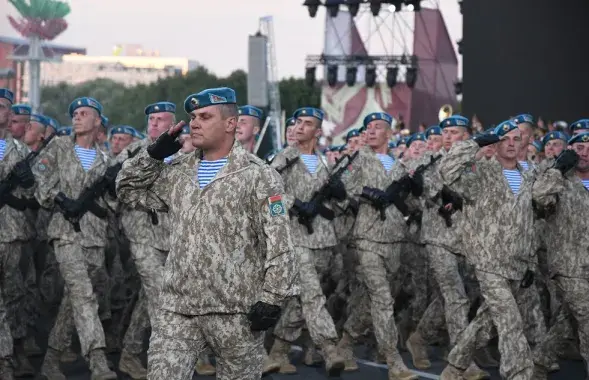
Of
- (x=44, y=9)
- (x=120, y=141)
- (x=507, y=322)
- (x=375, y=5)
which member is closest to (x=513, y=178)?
(x=507, y=322)

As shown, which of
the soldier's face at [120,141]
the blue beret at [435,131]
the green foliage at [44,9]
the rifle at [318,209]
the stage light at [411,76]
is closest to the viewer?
the rifle at [318,209]

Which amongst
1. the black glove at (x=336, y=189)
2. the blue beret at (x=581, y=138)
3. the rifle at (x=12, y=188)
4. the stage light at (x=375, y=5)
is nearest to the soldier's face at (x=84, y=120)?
the rifle at (x=12, y=188)

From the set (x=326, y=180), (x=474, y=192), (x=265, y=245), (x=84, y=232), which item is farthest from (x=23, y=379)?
(x=265, y=245)

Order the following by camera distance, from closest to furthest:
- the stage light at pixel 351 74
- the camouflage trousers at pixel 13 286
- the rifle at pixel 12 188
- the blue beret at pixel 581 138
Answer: the rifle at pixel 12 188
the blue beret at pixel 581 138
the camouflage trousers at pixel 13 286
the stage light at pixel 351 74

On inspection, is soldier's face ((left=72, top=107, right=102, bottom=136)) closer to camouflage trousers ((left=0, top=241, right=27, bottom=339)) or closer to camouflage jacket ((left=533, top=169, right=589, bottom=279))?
camouflage trousers ((left=0, top=241, right=27, bottom=339))

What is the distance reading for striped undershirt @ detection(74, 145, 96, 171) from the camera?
39.5ft

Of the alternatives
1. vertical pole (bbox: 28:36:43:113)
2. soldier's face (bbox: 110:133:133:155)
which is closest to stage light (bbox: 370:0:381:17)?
soldier's face (bbox: 110:133:133:155)

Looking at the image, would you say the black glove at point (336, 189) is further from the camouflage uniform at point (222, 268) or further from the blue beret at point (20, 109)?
the camouflage uniform at point (222, 268)

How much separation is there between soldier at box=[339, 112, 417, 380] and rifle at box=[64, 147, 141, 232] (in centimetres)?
242

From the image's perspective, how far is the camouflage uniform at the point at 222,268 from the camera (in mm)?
7562

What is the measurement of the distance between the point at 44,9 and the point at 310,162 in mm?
62931

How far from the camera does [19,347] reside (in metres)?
13.1

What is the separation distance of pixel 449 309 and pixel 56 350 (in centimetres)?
372

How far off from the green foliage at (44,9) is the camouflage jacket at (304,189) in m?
58.2
